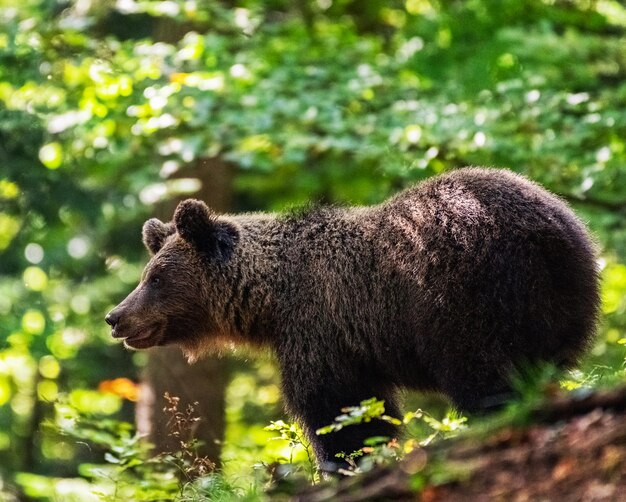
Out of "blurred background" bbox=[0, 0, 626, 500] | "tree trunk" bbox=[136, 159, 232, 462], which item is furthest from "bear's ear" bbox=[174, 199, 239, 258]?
"tree trunk" bbox=[136, 159, 232, 462]

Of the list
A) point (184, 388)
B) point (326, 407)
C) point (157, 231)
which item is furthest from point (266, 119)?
point (326, 407)

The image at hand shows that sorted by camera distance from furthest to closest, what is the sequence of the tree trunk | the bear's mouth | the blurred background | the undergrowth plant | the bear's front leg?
the tree trunk < the blurred background < the bear's mouth < the bear's front leg < the undergrowth plant

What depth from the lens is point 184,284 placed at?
27.3 feet

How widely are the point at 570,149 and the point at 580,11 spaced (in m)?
3.58

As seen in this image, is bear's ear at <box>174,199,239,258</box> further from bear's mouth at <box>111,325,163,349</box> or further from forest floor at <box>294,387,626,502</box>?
forest floor at <box>294,387,626,502</box>

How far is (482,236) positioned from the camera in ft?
21.0

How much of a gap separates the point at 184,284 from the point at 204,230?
513mm

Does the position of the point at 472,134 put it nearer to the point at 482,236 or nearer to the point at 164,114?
the point at 164,114

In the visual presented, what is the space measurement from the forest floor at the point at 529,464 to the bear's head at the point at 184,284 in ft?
14.1

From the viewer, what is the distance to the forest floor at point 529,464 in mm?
3527

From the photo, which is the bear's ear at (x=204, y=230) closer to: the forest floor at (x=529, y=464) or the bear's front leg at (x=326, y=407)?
the bear's front leg at (x=326, y=407)

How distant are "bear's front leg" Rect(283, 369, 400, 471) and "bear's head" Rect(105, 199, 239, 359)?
4.62ft

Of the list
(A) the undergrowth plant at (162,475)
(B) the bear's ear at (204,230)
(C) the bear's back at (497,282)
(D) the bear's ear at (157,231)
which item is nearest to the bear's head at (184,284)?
(B) the bear's ear at (204,230)

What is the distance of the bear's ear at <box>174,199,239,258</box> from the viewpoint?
8.17 metres
